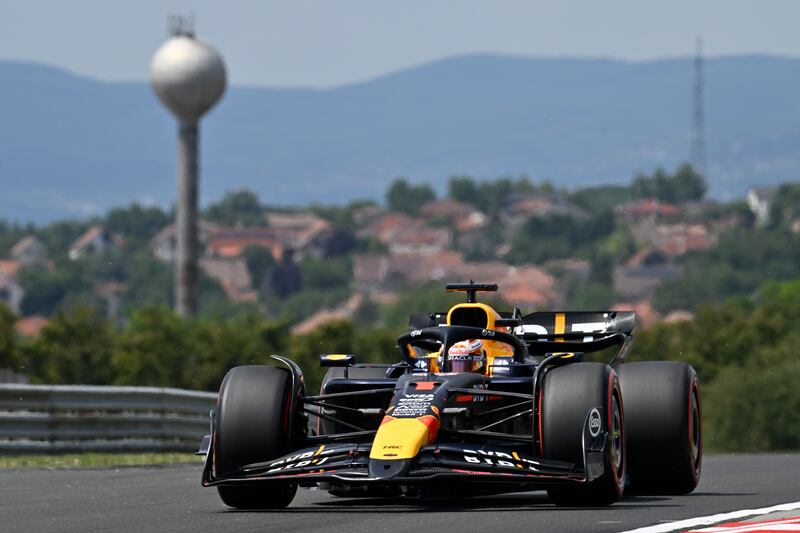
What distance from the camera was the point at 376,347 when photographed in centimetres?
10894

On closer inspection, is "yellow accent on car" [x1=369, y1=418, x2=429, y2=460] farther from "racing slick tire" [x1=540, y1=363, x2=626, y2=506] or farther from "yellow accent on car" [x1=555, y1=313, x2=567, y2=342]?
"yellow accent on car" [x1=555, y1=313, x2=567, y2=342]

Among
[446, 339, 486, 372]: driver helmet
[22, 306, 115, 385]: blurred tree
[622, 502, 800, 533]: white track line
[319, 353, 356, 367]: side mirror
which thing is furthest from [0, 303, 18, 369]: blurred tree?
[622, 502, 800, 533]: white track line

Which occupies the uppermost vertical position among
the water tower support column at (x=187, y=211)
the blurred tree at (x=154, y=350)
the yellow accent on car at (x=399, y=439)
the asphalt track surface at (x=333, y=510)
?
the water tower support column at (x=187, y=211)

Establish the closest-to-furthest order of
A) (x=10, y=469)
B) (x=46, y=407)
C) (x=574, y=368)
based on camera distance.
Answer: (x=574, y=368)
(x=10, y=469)
(x=46, y=407)

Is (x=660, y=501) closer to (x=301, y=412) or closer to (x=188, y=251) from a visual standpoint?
(x=301, y=412)

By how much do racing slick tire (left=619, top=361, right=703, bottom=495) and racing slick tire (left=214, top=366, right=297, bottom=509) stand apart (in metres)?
2.51

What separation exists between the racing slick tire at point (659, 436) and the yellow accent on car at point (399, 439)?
2124 mm

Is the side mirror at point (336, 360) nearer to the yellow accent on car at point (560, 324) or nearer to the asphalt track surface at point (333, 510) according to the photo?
the asphalt track surface at point (333, 510)

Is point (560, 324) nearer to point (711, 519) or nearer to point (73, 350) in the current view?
point (711, 519)

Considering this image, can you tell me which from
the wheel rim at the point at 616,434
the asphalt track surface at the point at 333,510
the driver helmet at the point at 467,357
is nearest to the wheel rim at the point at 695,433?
the asphalt track surface at the point at 333,510

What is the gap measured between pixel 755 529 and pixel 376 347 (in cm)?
9771

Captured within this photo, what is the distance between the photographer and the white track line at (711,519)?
1120 centimetres

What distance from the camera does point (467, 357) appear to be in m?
14.2

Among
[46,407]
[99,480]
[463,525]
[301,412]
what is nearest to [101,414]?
[46,407]
